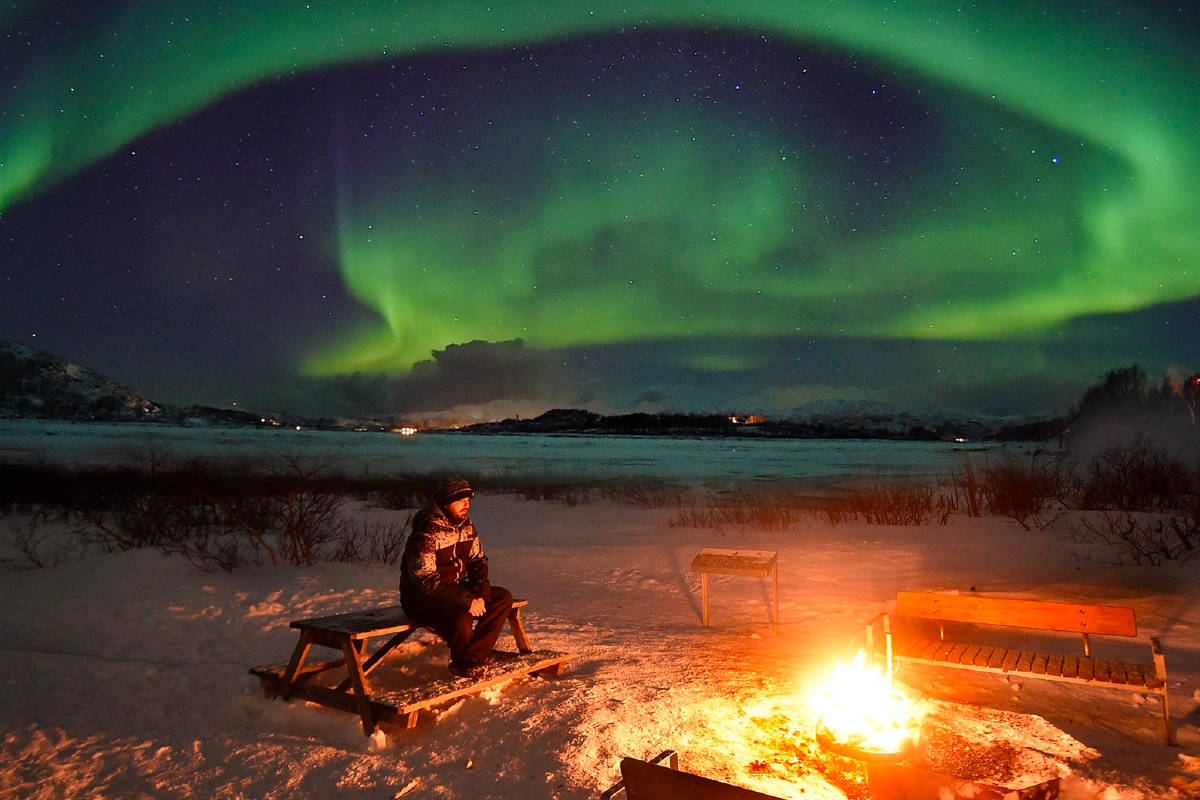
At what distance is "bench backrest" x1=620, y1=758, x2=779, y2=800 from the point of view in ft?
6.93

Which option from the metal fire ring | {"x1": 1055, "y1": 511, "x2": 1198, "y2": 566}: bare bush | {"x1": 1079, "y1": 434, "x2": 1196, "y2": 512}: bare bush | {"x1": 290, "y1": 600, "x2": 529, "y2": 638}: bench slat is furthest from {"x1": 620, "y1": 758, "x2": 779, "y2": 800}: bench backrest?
{"x1": 1079, "y1": 434, "x2": 1196, "y2": 512}: bare bush

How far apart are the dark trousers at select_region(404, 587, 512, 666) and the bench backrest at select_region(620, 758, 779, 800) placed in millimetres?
3447

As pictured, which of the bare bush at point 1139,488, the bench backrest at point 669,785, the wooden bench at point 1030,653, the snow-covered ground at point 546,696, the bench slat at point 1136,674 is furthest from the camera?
the bare bush at point 1139,488

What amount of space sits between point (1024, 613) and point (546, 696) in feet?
11.8

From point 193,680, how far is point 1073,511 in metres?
17.1

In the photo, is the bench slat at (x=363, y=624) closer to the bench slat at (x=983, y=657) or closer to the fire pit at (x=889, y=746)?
the fire pit at (x=889, y=746)

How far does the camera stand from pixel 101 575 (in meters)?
9.77

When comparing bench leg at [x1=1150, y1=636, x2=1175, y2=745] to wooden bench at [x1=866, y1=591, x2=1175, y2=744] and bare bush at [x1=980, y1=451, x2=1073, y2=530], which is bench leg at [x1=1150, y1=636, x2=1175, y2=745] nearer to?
wooden bench at [x1=866, y1=591, x2=1175, y2=744]

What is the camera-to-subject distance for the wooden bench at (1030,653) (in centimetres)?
502

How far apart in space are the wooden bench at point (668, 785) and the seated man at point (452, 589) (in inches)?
131

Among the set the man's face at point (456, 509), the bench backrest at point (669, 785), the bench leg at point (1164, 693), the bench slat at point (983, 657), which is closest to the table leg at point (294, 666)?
the man's face at point (456, 509)

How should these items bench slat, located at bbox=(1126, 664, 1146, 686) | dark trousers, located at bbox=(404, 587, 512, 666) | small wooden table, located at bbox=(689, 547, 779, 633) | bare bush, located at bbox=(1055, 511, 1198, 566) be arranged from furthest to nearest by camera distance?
bare bush, located at bbox=(1055, 511, 1198, 566), small wooden table, located at bbox=(689, 547, 779, 633), dark trousers, located at bbox=(404, 587, 512, 666), bench slat, located at bbox=(1126, 664, 1146, 686)

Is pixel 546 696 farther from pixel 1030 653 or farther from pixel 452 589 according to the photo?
pixel 1030 653

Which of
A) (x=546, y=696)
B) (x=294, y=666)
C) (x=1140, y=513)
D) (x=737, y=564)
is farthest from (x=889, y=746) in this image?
(x=1140, y=513)
